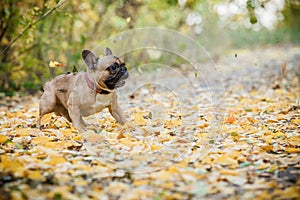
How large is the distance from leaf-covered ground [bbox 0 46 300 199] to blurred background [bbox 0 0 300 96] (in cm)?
129

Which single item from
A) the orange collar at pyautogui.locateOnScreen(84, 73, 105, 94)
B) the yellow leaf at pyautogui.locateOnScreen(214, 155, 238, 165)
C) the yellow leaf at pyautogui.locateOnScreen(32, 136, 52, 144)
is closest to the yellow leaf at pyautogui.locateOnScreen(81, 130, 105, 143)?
the yellow leaf at pyautogui.locateOnScreen(32, 136, 52, 144)

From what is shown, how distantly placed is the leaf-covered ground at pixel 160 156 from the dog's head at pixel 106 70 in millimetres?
516

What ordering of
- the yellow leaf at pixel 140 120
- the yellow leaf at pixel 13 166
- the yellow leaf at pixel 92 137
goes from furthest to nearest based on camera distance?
1. the yellow leaf at pixel 140 120
2. the yellow leaf at pixel 92 137
3. the yellow leaf at pixel 13 166

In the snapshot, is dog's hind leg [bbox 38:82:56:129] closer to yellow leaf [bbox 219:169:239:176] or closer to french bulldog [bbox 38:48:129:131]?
french bulldog [bbox 38:48:129:131]

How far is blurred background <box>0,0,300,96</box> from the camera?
604cm

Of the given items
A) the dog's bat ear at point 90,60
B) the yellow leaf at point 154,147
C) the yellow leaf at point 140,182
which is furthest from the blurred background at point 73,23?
the yellow leaf at point 140,182

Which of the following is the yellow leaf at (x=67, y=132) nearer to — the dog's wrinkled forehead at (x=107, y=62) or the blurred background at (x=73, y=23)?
the dog's wrinkled forehead at (x=107, y=62)

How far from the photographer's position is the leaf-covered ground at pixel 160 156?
2576mm

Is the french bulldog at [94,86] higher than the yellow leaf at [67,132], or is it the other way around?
the french bulldog at [94,86]

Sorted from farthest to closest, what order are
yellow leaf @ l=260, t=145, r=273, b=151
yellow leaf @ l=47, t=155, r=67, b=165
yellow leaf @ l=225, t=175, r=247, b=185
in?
yellow leaf @ l=260, t=145, r=273, b=151 → yellow leaf @ l=47, t=155, r=67, b=165 → yellow leaf @ l=225, t=175, r=247, b=185

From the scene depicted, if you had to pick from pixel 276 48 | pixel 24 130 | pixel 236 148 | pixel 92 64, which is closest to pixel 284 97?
pixel 236 148

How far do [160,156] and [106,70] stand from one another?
120cm

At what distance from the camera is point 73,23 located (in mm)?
7359

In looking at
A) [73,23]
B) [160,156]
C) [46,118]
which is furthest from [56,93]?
[73,23]
